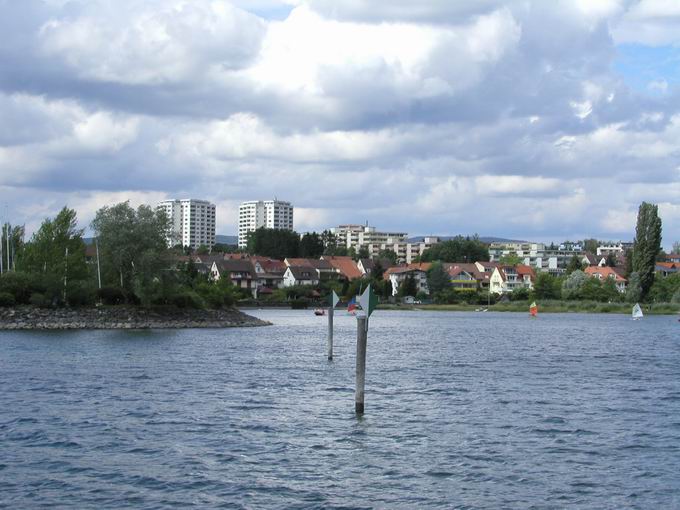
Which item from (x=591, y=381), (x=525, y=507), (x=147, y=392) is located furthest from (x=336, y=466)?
(x=591, y=381)

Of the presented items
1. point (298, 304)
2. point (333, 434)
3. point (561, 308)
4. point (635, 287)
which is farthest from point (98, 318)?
point (561, 308)

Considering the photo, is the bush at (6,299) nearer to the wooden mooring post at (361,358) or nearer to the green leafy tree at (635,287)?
the wooden mooring post at (361,358)

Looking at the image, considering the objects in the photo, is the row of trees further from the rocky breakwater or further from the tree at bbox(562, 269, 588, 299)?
the tree at bbox(562, 269, 588, 299)

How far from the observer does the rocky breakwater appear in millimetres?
86875

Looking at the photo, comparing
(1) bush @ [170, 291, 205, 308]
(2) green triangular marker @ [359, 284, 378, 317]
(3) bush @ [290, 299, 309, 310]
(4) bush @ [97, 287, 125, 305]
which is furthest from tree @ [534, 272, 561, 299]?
(2) green triangular marker @ [359, 284, 378, 317]

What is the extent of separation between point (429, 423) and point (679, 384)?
1810 centimetres

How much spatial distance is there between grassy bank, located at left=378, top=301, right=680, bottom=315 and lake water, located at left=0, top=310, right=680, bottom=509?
101 m

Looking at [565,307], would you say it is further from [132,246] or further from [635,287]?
[132,246]

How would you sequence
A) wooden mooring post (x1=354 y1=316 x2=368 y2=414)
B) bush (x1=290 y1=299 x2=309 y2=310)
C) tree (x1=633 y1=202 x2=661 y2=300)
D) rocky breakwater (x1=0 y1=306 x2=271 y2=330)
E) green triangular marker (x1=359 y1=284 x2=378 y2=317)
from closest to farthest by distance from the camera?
1. wooden mooring post (x1=354 y1=316 x2=368 y2=414)
2. green triangular marker (x1=359 y1=284 x2=378 y2=317)
3. rocky breakwater (x1=0 y1=306 x2=271 y2=330)
4. tree (x1=633 y1=202 x2=661 y2=300)
5. bush (x1=290 y1=299 x2=309 y2=310)

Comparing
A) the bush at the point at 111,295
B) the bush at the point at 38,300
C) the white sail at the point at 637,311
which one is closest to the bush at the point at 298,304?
the white sail at the point at 637,311

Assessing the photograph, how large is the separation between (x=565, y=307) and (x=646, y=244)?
20863 mm

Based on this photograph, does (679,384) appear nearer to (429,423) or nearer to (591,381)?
(591,381)

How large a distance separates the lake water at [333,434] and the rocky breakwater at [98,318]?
33960 mm

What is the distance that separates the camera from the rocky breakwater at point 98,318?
86.9 metres
